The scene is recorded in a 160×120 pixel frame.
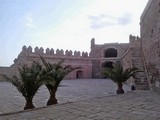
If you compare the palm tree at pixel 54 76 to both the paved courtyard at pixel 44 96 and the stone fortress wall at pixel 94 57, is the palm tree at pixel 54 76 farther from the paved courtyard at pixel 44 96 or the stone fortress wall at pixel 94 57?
the stone fortress wall at pixel 94 57

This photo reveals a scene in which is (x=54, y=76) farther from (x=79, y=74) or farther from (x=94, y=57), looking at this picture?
(x=94, y=57)

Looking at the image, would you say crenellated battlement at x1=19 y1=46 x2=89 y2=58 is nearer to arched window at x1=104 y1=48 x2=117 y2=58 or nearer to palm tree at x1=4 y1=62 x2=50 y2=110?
arched window at x1=104 y1=48 x2=117 y2=58

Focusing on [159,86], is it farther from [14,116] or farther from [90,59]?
[90,59]

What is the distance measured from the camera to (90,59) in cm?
3031

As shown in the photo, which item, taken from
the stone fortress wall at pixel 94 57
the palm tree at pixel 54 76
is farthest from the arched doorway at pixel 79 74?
the palm tree at pixel 54 76

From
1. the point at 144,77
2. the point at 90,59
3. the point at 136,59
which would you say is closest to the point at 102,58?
the point at 90,59

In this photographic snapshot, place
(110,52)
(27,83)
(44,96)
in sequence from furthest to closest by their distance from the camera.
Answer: (110,52), (44,96), (27,83)

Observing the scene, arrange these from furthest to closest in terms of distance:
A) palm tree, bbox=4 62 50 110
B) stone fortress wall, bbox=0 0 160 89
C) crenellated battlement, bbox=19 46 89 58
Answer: crenellated battlement, bbox=19 46 89 58 < stone fortress wall, bbox=0 0 160 89 < palm tree, bbox=4 62 50 110

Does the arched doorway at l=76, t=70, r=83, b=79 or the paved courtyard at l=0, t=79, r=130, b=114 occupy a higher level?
the arched doorway at l=76, t=70, r=83, b=79

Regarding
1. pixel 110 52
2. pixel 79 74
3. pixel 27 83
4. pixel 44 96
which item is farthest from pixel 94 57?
pixel 27 83

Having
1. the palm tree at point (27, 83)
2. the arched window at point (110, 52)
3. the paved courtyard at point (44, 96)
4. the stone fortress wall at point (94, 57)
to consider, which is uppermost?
the arched window at point (110, 52)

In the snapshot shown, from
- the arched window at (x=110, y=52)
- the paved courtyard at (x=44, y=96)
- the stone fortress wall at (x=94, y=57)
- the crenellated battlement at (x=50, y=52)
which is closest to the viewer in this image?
the paved courtyard at (x=44, y=96)

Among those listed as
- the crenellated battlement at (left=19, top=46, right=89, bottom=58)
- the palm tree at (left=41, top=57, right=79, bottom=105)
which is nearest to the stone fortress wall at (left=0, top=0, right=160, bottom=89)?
the crenellated battlement at (left=19, top=46, right=89, bottom=58)

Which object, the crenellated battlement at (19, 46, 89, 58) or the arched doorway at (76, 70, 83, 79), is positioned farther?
the arched doorway at (76, 70, 83, 79)
